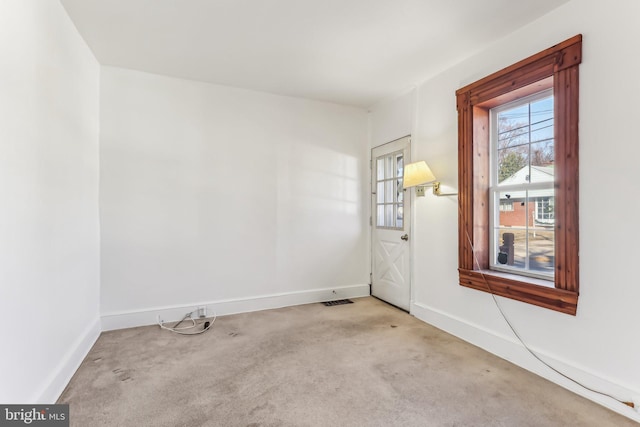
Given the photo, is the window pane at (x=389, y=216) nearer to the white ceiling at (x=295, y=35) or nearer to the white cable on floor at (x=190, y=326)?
the white ceiling at (x=295, y=35)

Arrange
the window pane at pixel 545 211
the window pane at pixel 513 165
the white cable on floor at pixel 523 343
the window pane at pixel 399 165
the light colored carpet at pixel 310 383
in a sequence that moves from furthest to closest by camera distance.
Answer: the window pane at pixel 399 165, the window pane at pixel 513 165, the window pane at pixel 545 211, the white cable on floor at pixel 523 343, the light colored carpet at pixel 310 383

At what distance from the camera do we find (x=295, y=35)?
2664 mm

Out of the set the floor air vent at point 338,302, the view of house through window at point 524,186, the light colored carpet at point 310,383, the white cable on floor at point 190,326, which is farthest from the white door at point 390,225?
the white cable on floor at point 190,326

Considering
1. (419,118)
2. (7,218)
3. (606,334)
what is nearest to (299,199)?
(419,118)

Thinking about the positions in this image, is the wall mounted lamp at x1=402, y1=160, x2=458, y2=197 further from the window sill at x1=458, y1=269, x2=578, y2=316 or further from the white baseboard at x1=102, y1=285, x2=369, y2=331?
the white baseboard at x1=102, y1=285, x2=369, y2=331

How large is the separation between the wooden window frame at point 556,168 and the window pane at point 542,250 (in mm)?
134

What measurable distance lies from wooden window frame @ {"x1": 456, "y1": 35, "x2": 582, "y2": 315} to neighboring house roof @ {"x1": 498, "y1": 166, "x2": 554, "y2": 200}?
0.71ft

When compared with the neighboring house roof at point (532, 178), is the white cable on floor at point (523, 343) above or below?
below

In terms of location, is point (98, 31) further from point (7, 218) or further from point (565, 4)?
point (565, 4)

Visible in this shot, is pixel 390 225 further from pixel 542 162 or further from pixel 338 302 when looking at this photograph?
pixel 542 162

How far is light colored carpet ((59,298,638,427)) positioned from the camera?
1.87m

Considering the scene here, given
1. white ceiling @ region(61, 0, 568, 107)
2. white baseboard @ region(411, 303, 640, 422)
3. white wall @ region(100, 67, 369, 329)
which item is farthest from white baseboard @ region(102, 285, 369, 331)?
white ceiling @ region(61, 0, 568, 107)

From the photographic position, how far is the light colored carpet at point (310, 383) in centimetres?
187

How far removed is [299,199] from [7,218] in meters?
2.93
